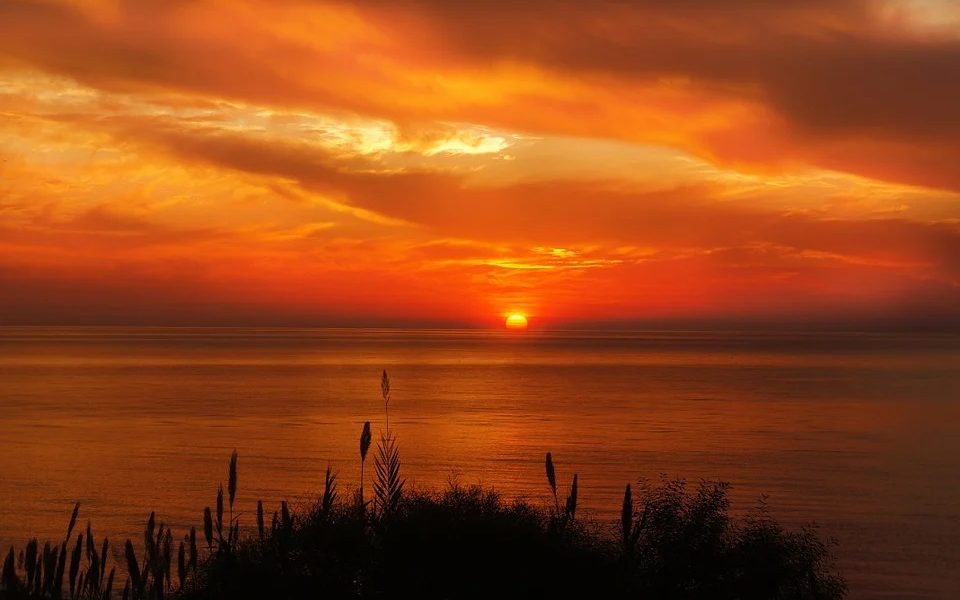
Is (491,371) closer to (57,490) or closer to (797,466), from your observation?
(797,466)

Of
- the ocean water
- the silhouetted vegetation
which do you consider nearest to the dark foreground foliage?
the silhouetted vegetation

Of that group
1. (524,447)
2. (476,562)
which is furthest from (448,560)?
(524,447)

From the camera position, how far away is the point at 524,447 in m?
54.0

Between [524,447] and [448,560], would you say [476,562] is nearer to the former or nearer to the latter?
[448,560]

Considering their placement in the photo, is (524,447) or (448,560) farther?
(524,447)

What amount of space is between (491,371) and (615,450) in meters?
96.2

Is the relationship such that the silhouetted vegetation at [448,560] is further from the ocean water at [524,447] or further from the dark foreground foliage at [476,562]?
the ocean water at [524,447]

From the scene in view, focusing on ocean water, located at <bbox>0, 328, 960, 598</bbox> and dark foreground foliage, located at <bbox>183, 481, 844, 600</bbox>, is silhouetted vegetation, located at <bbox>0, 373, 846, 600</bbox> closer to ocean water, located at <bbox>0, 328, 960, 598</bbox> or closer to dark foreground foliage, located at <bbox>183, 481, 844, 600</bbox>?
dark foreground foliage, located at <bbox>183, 481, 844, 600</bbox>

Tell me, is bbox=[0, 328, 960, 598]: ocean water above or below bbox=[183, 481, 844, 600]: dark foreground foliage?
below

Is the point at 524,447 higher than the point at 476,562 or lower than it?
lower

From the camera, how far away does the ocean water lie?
114 ft

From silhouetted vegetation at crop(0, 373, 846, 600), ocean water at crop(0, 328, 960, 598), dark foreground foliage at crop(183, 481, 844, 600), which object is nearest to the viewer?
silhouetted vegetation at crop(0, 373, 846, 600)

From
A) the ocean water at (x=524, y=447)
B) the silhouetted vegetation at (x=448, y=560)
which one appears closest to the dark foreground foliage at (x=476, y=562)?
the silhouetted vegetation at (x=448, y=560)

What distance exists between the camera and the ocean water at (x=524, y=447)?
34625 mm
